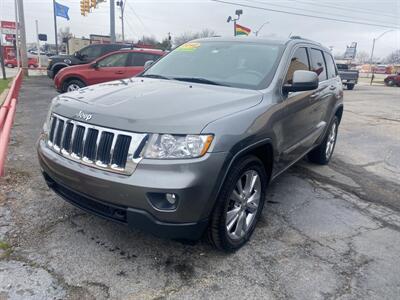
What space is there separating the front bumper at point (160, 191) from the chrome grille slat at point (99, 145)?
2.4 inches

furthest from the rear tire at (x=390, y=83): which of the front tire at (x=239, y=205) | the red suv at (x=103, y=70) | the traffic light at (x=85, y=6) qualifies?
the front tire at (x=239, y=205)

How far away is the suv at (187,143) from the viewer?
2.49m

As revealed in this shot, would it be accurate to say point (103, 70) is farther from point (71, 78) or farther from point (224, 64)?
point (224, 64)

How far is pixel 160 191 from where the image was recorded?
243 cm

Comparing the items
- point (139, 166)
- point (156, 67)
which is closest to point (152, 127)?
point (139, 166)

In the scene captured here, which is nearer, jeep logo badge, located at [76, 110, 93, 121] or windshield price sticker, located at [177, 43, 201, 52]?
jeep logo badge, located at [76, 110, 93, 121]

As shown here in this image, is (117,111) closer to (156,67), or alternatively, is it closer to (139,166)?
(139,166)

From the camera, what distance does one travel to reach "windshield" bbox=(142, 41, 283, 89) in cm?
367

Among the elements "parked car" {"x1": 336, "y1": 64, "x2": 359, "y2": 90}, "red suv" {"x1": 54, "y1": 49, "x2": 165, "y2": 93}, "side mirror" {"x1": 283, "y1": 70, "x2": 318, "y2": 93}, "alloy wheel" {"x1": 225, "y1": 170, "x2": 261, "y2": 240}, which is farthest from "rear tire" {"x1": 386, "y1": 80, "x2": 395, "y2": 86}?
"alloy wheel" {"x1": 225, "y1": 170, "x2": 261, "y2": 240}

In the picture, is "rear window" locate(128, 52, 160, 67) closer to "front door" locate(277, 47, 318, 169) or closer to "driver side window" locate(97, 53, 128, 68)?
"driver side window" locate(97, 53, 128, 68)

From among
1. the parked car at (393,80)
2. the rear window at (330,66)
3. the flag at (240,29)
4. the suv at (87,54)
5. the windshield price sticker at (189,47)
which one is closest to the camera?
the windshield price sticker at (189,47)

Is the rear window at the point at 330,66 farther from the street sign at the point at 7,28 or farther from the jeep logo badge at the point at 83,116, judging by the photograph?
the street sign at the point at 7,28

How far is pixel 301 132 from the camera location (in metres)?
4.20

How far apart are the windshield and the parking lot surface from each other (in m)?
1.48
